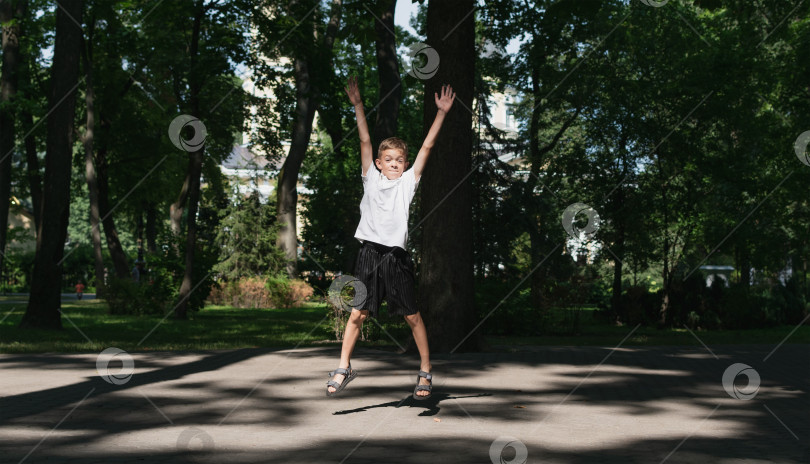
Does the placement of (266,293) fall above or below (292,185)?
below

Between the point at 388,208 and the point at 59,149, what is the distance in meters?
11.0

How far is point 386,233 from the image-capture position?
686 cm

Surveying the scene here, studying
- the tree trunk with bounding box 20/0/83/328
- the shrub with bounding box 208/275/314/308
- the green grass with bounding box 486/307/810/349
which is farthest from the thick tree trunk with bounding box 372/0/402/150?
the shrub with bounding box 208/275/314/308

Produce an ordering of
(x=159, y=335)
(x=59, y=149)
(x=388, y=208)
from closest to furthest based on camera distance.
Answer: (x=388, y=208), (x=59, y=149), (x=159, y=335)

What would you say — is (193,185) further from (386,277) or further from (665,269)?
(386,277)

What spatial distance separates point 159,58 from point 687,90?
645 inches

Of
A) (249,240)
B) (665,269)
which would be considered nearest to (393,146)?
(665,269)

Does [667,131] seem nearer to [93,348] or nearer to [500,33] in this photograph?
[500,33]

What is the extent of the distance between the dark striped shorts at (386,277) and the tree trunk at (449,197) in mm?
4040

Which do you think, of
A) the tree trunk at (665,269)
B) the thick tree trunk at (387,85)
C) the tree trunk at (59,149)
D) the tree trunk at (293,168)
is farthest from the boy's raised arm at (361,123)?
the tree trunk at (293,168)

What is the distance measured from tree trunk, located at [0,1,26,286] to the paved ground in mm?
15460

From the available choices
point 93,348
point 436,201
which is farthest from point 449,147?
point 93,348

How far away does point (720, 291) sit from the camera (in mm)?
23094

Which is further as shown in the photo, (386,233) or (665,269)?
(665,269)
